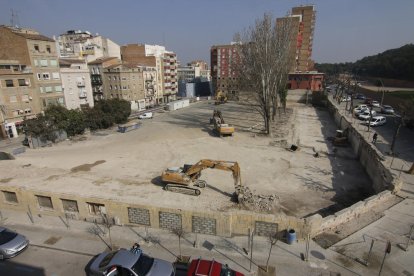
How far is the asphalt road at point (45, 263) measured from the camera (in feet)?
37.9

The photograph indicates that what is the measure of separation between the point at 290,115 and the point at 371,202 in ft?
124

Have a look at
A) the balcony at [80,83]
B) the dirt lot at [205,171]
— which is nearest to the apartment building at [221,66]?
the balcony at [80,83]

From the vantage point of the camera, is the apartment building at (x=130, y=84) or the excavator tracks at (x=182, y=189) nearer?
the excavator tracks at (x=182, y=189)

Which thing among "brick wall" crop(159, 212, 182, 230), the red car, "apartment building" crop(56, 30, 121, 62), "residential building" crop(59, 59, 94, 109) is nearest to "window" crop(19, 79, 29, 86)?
"residential building" crop(59, 59, 94, 109)

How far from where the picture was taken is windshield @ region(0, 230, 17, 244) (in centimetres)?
1251

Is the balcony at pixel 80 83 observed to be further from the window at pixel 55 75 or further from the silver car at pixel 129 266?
the silver car at pixel 129 266

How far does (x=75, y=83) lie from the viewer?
54.5 metres

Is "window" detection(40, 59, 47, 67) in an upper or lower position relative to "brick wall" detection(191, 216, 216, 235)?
upper

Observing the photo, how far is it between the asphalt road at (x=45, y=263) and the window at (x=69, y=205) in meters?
2.84

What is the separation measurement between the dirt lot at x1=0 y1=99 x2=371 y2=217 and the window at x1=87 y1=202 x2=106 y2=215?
141 centimetres

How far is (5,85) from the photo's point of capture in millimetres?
39250

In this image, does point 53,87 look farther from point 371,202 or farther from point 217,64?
point 217,64

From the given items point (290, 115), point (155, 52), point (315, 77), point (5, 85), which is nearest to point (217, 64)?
point (155, 52)

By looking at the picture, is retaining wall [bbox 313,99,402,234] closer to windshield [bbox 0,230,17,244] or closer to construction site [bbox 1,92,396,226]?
construction site [bbox 1,92,396,226]
